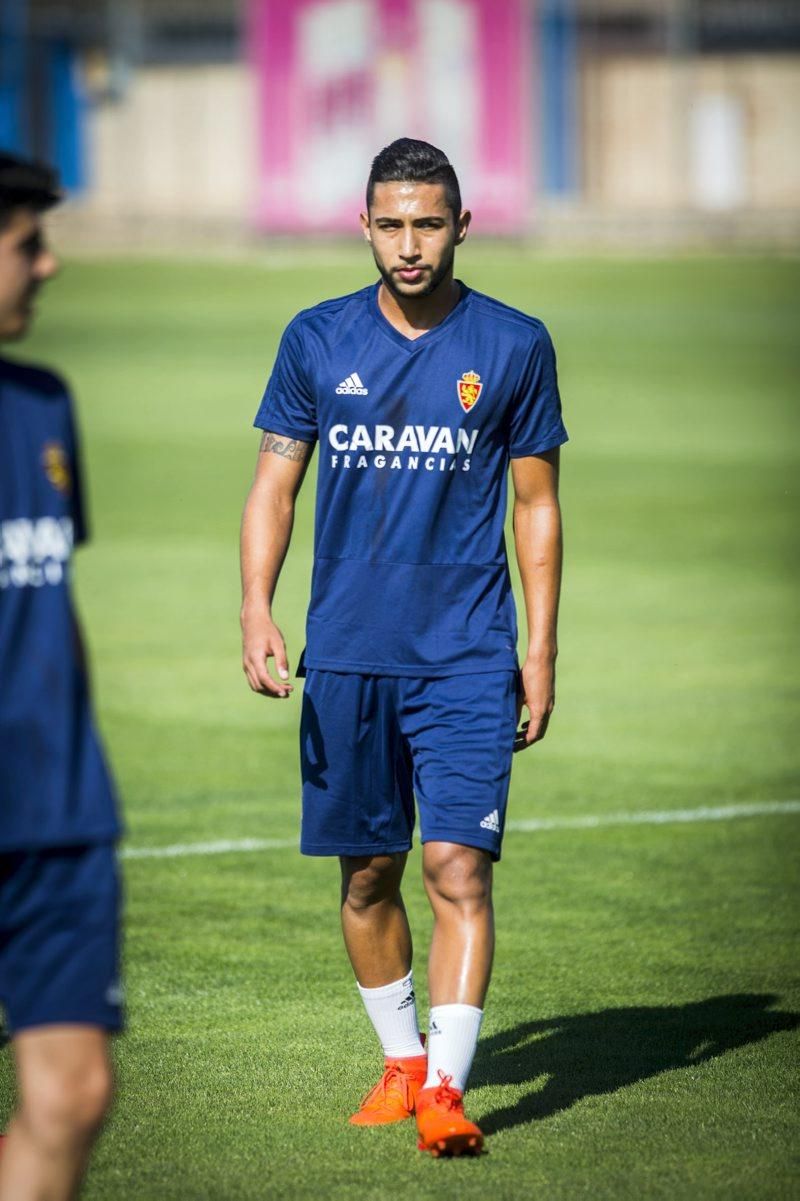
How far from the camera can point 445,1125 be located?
4.97m

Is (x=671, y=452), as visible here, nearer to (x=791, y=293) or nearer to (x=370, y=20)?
(x=791, y=293)

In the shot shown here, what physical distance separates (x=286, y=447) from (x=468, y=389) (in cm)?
54

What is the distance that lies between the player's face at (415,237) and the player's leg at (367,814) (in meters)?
1.01

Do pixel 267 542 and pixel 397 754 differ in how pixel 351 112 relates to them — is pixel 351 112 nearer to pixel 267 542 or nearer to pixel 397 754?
pixel 267 542

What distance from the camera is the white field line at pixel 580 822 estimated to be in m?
8.33

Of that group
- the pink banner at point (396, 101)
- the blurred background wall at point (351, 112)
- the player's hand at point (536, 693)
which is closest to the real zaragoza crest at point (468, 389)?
the player's hand at point (536, 693)

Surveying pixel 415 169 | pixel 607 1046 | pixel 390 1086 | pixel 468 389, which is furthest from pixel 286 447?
pixel 607 1046

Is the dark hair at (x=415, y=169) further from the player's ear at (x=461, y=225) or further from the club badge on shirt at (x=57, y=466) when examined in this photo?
the club badge on shirt at (x=57, y=466)

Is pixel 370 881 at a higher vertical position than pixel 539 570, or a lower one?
lower

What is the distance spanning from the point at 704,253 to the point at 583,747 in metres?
36.6

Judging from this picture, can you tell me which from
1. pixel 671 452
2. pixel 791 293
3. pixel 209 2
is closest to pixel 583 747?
pixel 671 452

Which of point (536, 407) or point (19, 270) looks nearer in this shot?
point (19, 270)

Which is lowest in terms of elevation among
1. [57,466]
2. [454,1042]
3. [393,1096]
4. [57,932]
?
[393,1096]

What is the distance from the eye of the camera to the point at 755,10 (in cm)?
5116
